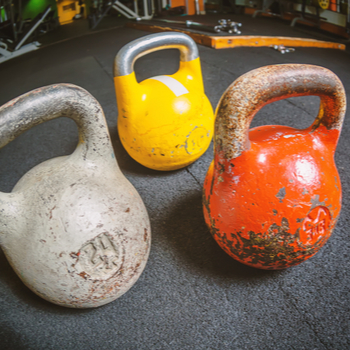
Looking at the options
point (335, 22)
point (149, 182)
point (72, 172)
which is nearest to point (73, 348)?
point (72, 172)

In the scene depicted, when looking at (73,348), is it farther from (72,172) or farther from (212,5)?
(212,5)

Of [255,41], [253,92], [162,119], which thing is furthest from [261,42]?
[253,92]

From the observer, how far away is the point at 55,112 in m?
1.01

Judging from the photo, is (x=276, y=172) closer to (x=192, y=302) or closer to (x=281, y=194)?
(x=281, y=194)

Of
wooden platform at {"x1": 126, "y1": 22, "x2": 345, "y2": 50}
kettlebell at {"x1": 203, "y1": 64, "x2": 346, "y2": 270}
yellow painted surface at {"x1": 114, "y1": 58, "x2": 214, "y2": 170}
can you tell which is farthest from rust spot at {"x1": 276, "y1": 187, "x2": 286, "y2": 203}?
wooden platform at {"x1": 126, "y1": 22, "x2": 345, "y2": 50}

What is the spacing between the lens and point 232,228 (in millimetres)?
1064

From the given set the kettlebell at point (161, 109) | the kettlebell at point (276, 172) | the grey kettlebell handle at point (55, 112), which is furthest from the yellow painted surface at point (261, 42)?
the grey kettlebell handle at point (55, 112)

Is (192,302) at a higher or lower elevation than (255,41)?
lower

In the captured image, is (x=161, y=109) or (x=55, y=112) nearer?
(x=55, y=112)

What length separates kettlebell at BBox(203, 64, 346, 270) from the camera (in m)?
0.97

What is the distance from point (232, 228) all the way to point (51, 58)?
13.0ft

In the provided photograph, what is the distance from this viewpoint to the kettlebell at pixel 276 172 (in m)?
0.97

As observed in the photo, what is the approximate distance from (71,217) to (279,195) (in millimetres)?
633

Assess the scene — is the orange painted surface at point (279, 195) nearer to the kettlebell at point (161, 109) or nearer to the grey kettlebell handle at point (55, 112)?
the grey kettlebell handle at point (55, 112)
